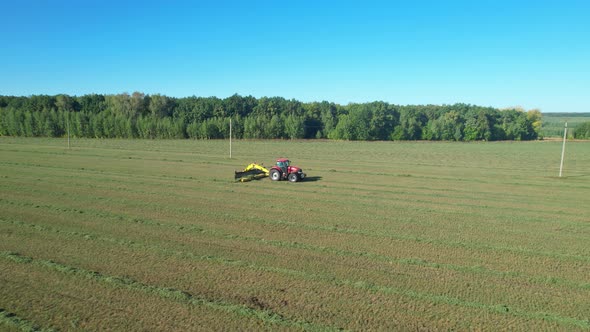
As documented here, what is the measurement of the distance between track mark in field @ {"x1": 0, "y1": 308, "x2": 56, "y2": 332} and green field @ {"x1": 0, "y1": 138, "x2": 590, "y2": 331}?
0.07ft

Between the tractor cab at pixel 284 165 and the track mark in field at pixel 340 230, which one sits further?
the tractor cab at pixel 284 165

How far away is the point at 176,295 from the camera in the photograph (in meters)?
7.62

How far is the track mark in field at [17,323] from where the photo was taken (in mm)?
6402

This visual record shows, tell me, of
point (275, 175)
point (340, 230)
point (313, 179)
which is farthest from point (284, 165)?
point (340, 230)

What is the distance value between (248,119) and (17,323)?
77937 mm

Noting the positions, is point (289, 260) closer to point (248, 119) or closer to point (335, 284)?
point (335, 284)

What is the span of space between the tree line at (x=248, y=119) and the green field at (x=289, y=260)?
65183mm

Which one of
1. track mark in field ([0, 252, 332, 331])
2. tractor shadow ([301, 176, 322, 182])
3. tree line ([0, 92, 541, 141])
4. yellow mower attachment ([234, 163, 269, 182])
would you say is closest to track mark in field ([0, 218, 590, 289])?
track mark in field ([0, 252, 332, 331])

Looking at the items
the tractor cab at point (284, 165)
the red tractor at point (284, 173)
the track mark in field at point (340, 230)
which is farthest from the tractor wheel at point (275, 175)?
the track mark in field at point (340, 230)

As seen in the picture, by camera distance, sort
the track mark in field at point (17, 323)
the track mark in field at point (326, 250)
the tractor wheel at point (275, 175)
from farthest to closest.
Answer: the tractor wheel at point (275, 175) < the track mark in field at point (326, 250) < the track mark in field at point (17, 323)

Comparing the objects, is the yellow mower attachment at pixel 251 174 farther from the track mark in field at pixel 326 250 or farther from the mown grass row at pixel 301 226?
the track mark in field at pixel 326 250

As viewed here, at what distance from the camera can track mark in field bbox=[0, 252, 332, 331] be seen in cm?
674

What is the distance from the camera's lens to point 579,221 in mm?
13906

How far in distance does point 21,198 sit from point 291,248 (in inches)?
497
